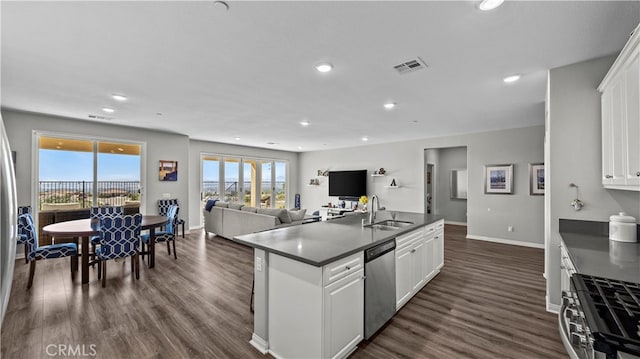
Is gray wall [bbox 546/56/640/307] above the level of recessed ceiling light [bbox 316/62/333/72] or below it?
below

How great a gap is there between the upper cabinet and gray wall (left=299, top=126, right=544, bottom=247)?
2091 mm

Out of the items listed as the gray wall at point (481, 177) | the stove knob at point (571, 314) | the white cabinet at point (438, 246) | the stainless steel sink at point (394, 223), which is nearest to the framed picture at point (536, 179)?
the gray wall at point (481, 177)

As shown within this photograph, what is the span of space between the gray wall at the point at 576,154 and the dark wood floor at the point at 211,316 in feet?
2.43

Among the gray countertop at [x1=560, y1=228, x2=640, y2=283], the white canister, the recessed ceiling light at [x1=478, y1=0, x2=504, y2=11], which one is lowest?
the gray countertop at [x1=560, y1=228, x2=640, y2=283]

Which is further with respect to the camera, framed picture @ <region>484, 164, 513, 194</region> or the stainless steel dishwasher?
framed picture @ <region>484, 164, 513, 194</region>

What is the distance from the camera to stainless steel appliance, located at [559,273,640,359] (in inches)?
41.4

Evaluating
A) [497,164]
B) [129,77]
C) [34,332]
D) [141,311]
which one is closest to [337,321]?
[141,311]

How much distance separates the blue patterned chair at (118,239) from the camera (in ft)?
11.4

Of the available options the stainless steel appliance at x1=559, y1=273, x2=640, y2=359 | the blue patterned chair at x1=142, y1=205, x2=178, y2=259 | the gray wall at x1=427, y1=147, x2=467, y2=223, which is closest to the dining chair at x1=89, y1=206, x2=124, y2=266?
the blue patterned chair at x1=142, y1=205, x2=178, y2=259

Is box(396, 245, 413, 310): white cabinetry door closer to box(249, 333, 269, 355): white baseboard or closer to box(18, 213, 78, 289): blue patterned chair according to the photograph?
box(249, 333, 269, 355): white baseboard

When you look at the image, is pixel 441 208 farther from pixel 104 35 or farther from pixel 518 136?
pixel 104 35

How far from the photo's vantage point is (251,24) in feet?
6.57

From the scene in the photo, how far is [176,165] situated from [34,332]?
15.3 feet
